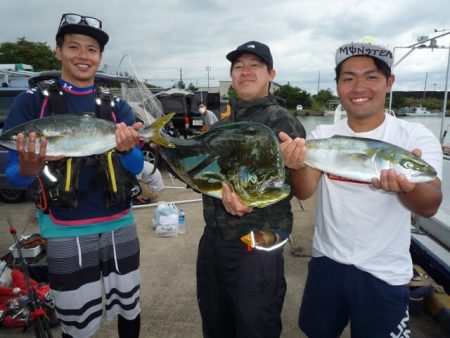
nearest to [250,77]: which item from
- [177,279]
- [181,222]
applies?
[177,279]

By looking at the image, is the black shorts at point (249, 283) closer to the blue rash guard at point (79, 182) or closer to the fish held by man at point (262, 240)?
the fish held by man at point (262, 240)

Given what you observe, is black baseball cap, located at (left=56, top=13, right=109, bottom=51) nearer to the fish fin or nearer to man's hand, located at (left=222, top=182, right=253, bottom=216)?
the fish fin

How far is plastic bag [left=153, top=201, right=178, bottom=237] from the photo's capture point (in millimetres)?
5828

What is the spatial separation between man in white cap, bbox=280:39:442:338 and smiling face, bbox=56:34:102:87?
5.01 feet

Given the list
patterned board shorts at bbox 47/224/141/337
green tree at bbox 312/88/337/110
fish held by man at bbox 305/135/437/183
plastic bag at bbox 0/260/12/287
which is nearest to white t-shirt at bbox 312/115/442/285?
fish held by man at bbox 305/135/437/183

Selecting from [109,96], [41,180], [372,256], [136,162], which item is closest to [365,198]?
[372,256]

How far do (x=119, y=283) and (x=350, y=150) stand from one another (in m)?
1.93

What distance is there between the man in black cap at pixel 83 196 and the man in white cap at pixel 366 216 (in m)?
1.32

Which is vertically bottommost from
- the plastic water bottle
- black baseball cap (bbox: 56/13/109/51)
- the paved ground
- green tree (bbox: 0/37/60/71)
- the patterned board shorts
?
the paved ground

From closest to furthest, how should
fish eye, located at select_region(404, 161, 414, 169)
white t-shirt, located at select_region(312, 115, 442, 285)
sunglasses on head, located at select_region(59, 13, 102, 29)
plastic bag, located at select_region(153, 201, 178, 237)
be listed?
fish eye, located at select_region(404, 161, 414, 169), white t-shirt, located at select_region(312, 115, 442, 285), sunglasses on head, located at select_region(59, 13, 102, 29), plastic bag, located at select_region(153, 201, 178, 237)

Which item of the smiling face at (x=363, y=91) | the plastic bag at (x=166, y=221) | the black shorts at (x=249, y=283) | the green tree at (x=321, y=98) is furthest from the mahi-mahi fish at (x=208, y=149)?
the green tree at (x=321, y=98)

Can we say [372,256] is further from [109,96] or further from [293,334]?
[109,96]

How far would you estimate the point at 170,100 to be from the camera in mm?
14586

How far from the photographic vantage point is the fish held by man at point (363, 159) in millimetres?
1833
